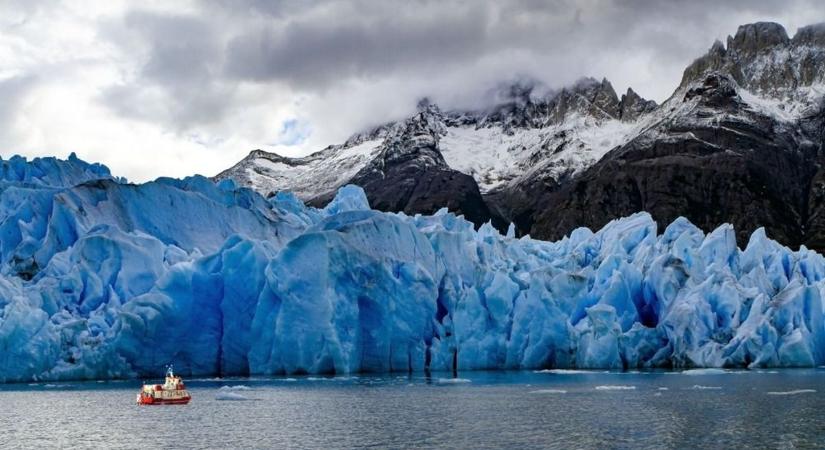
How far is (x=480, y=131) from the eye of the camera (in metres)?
171

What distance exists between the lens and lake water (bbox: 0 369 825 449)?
72.1ft

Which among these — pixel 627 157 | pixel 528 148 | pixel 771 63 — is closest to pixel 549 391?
pixel 627 157

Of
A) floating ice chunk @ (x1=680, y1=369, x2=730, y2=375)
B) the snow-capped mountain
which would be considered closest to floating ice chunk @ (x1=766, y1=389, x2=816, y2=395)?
floating ice chunk @ (x1=680, y1=369, x2=730, y2=375)

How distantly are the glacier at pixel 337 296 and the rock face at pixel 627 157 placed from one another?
5775cm

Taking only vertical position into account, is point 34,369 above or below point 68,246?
below

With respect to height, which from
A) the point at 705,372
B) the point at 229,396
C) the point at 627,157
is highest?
the point at 627,157

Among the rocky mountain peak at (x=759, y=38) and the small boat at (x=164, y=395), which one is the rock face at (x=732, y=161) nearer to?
the rocky mountain peak at (x=759, y=38)

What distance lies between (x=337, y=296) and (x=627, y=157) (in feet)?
287

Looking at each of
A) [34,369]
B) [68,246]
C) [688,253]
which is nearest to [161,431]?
[34,369]

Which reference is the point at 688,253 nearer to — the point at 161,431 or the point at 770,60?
the point at 161,431

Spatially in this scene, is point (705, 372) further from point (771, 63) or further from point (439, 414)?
point (771, 63)

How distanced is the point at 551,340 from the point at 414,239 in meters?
7.56

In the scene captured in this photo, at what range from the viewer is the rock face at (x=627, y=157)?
11000 cm

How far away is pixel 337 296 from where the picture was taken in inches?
1602
